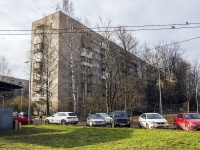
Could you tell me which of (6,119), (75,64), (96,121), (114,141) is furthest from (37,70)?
(114,141)

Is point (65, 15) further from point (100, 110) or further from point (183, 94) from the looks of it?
point (183, 94)

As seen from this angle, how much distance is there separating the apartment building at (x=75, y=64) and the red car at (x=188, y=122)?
58.9 feet

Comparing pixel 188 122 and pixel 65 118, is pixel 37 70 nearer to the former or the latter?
pixel 65 118

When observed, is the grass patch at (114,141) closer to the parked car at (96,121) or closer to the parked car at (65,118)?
the parked car at (96,121)

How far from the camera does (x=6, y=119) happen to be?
→ 25.0 m

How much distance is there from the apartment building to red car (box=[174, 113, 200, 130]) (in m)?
18.0

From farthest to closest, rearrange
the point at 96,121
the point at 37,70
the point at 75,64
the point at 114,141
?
the point at 37,70 → the point at 75,64 → the point at 96,121 → the point at 114,141

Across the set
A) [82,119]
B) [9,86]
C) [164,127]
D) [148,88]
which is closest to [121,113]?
[164,127]

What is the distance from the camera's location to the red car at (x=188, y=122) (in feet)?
68.5

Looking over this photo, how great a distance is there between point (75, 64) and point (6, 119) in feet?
84.5

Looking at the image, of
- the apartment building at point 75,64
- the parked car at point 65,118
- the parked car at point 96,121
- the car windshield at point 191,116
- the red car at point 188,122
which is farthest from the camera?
the apartment building at point 75,64

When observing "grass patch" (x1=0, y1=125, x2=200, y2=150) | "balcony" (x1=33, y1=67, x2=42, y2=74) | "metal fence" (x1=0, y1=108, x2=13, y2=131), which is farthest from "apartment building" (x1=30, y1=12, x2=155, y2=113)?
"grass patch" (x1=0, y1=125, x2=200, y2=150)

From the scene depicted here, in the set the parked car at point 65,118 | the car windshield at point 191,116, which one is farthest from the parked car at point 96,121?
the car windshield at point 191,116

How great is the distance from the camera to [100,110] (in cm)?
4772
